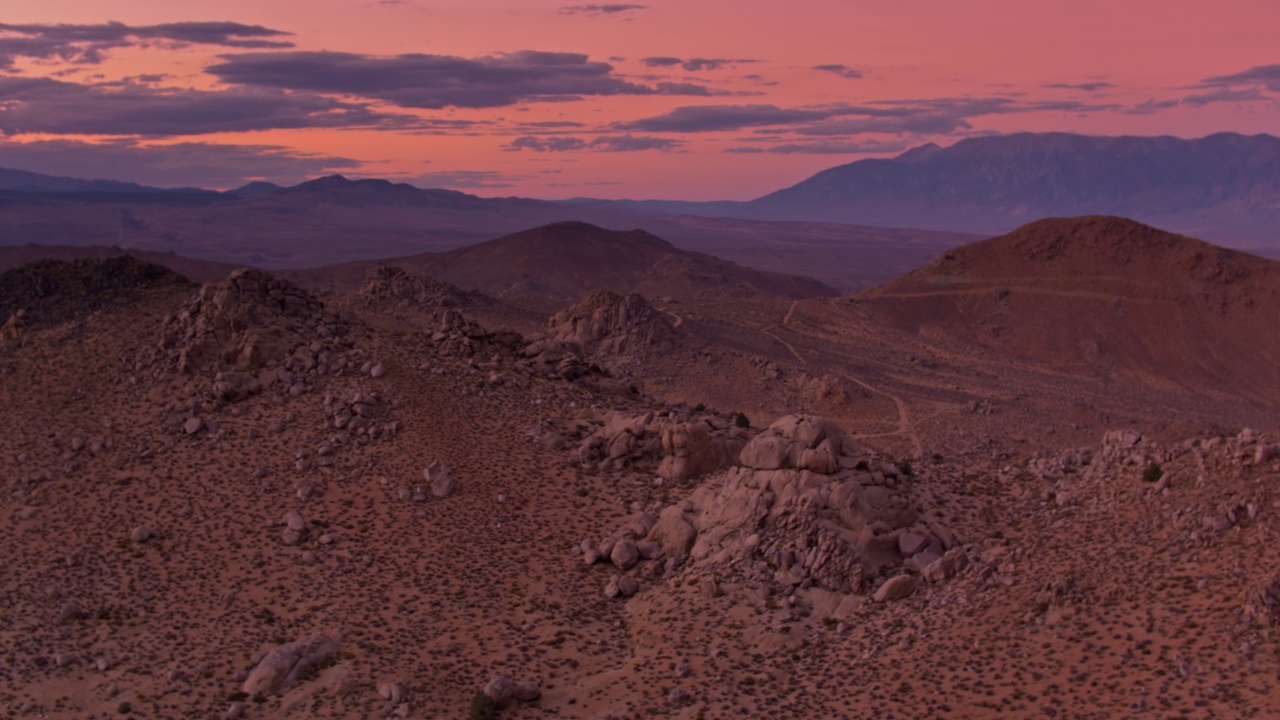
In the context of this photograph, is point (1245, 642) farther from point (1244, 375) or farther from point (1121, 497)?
point (1244, 375)

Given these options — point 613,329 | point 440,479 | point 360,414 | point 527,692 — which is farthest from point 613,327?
point 527,692

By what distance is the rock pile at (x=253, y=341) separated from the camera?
26797 millimetres

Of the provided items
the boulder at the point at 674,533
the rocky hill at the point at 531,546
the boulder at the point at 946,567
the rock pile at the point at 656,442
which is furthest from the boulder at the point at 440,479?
the boulder at the point at 946,567

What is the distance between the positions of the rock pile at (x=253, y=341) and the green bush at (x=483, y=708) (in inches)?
476

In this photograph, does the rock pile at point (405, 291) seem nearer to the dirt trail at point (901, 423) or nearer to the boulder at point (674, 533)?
the dirt trail at point (901, 423)

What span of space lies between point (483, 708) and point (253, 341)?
13.8 meters

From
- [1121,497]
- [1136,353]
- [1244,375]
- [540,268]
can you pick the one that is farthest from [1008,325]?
[540,268]

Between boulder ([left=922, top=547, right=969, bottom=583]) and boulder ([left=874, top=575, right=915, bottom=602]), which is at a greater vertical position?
boulder ([left=922, top=547, right=969, bottom=583])

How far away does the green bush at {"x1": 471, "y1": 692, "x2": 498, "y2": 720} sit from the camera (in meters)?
16.6

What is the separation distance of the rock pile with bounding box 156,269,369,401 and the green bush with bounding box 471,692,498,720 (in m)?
12.1

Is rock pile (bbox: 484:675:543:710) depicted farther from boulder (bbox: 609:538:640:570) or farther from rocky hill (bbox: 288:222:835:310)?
rocky hill (bbox: 288:222:835:310)

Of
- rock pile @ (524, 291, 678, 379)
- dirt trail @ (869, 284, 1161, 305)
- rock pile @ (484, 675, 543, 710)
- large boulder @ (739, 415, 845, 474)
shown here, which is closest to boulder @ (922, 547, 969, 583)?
large boulder @ (739, 415, 845, 474)

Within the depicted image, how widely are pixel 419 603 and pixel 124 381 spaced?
12009 millimetres

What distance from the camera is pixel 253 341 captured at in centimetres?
2716
